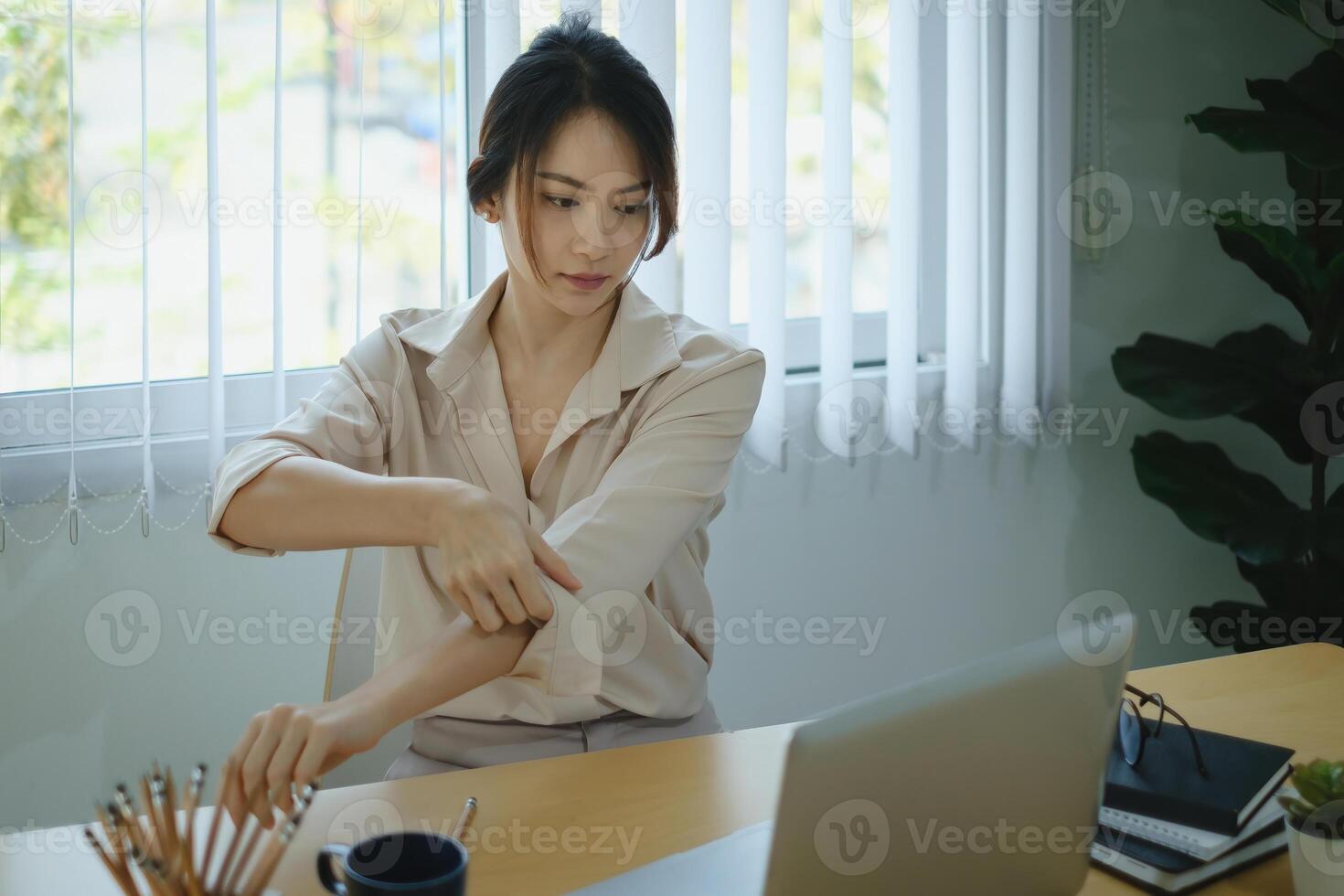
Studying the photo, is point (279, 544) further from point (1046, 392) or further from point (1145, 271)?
point (1145, 271)

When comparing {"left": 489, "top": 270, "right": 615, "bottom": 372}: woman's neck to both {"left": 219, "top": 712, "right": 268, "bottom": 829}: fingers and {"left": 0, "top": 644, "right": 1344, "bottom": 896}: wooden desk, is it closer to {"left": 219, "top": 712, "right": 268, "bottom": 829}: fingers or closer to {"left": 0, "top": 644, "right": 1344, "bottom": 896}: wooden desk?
{"left": 0, "top": 644, "right": 1344, "bottom": 896}: wooden desk

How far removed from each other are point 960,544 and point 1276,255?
0.82 metres

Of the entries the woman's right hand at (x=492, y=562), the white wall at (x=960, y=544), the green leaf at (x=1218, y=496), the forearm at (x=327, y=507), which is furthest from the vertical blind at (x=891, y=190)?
the woman's right hand at (x=492, y=562)

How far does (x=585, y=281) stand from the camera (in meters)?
1.39

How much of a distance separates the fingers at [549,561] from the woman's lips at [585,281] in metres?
0.39

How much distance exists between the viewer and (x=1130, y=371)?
2.40 metres

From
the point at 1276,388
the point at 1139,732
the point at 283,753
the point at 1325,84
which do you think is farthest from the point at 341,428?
the point at 1325,84

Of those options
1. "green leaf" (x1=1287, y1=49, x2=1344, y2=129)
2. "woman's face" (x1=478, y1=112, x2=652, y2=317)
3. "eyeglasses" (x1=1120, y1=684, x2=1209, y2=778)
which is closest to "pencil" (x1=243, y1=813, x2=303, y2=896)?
"eyeglasses" (x1=1120, y1=684, x2=1209, y2=778)

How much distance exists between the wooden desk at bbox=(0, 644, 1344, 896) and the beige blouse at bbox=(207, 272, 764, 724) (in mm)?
220

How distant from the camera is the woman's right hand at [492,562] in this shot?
105 centimetres

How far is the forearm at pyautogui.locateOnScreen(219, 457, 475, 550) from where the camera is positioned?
1.13m

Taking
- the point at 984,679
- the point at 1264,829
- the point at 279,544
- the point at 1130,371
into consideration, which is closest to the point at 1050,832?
the point at 984,679

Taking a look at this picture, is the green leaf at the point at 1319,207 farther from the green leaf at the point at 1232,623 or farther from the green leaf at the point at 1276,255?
the green leaf at the point at 1232,623

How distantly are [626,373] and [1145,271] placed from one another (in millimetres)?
1623
